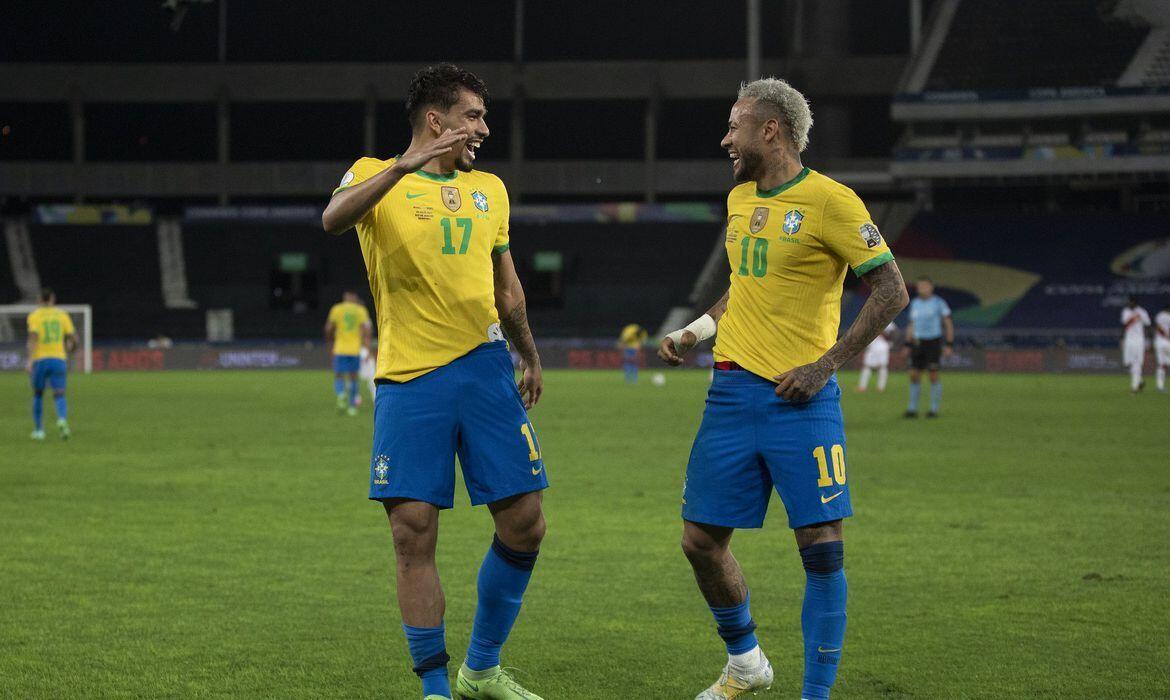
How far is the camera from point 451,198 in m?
5.27

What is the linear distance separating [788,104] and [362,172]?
168 cm

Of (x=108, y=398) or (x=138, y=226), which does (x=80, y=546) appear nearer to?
(x=108, y=398)

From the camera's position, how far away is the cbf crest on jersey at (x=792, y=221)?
5.28 meters

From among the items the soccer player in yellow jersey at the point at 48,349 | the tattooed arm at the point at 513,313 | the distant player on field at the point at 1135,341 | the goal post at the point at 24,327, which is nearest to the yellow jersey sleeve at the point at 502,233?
the tattooed arm at the point at 513,313

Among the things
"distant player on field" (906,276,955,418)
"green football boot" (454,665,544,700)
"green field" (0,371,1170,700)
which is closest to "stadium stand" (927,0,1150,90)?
"distant player on field" (906,276,955,418)

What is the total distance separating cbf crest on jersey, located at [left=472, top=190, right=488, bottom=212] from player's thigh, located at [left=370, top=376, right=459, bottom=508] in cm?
66

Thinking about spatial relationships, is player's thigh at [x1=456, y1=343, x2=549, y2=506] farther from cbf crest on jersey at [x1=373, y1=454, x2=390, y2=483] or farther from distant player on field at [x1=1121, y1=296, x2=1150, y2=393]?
distant player on field at [x1=1121, y1=296, x2=1150, y2=393]

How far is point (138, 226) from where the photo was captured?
2215 inches

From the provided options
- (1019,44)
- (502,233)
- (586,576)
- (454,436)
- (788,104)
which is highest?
(1019,44)

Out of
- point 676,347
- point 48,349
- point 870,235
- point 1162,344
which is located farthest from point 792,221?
point 1162,344

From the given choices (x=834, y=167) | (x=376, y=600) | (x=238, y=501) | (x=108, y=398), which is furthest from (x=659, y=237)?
(x=376, y=600)

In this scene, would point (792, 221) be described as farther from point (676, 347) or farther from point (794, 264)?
point (676, 347)

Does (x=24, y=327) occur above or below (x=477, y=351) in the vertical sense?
below

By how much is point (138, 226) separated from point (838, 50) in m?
29.2
